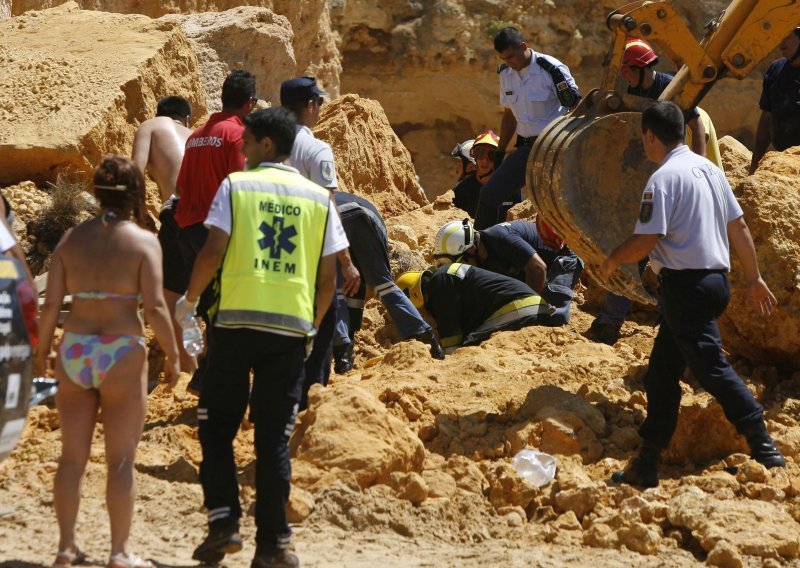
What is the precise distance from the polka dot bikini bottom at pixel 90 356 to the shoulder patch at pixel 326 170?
2.49m

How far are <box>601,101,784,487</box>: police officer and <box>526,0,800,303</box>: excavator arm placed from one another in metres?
1.32

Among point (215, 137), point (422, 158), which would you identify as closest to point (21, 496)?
point (215, 137)

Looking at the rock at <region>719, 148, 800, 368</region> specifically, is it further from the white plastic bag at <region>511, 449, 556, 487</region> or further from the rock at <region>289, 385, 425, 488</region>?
the rock at <region>289, 385, 425, 488</region>

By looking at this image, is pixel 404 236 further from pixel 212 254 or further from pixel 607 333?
pixel 212 254

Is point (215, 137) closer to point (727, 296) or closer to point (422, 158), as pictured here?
point (727, 296)

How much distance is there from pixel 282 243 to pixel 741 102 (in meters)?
16.4

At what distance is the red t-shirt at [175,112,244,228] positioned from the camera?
294 inches

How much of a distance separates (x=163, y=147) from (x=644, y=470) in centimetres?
333

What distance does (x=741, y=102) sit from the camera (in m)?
20.8

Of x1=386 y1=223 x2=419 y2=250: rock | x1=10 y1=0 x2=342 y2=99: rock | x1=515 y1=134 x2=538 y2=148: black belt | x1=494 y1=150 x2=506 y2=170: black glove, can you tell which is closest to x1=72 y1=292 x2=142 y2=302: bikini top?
x1=515 y1=134 x2=538 y2=148: black belt

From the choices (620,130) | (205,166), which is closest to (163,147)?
(205,166)

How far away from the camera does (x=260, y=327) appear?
553 cm

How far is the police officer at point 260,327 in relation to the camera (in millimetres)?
5539

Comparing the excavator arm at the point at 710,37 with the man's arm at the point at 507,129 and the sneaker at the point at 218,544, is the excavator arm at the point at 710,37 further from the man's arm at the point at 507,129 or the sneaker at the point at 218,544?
the sneaker at the point at 218,544
